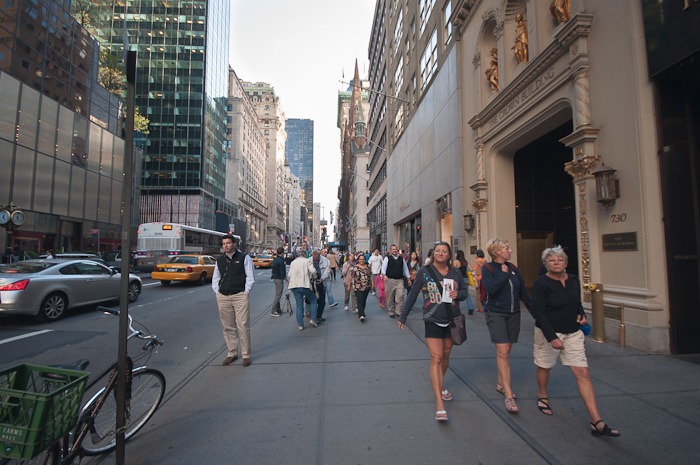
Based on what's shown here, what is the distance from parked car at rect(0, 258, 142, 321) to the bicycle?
5.86 meters

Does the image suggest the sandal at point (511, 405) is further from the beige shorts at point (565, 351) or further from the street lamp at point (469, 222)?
the street lamp at point (469, 222)

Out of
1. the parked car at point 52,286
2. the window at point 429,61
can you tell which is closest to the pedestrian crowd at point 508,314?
the parked car at point 52,286

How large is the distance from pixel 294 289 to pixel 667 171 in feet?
23.3

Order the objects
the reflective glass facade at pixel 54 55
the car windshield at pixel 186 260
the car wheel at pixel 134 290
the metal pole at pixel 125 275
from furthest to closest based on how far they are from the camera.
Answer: the reflective glass facade at pixel 54 55, the car windshield at pixel 186 260, the car wheel at pixel 134 290, the metal pole at pixel 125 275

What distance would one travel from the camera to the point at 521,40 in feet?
35.0

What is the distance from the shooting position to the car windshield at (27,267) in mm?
8634

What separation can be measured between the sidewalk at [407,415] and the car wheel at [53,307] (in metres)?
5.53

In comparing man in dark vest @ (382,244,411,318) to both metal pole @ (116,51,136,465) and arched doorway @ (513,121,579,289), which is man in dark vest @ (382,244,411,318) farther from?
metal pole @ (116,51,136,465)

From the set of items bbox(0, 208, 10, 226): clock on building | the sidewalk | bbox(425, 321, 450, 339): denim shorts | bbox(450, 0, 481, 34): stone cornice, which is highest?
bbox(450, 0, 481, 34): stone cornice

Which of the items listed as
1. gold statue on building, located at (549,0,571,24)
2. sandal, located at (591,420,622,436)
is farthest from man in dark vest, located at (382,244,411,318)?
gold statue on building, located at (549,0,571,24)

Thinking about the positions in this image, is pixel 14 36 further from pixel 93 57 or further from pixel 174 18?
pixel 174 18

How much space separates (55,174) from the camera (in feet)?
96.1

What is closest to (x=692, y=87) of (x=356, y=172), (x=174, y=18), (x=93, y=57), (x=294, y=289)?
(x=294, y=289)

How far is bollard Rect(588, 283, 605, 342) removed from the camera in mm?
6773
